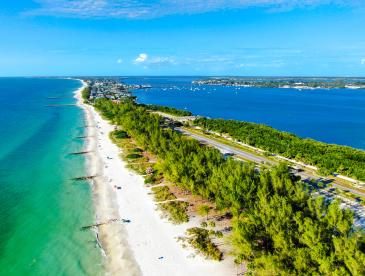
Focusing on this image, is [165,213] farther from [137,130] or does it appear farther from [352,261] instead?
[137,130]

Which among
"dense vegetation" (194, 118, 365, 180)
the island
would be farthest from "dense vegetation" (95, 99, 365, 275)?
"dense vegetation" (194, 118, 365, 180)

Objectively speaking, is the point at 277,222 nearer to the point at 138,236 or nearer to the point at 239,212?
the point at 239,212

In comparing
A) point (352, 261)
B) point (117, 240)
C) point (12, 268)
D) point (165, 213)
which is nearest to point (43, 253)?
point (12, 268)

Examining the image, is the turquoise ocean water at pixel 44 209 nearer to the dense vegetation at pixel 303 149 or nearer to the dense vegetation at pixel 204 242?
the dense vegetation at pixel 204 242

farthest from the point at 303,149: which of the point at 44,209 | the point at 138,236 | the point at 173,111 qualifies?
the point at 173,111

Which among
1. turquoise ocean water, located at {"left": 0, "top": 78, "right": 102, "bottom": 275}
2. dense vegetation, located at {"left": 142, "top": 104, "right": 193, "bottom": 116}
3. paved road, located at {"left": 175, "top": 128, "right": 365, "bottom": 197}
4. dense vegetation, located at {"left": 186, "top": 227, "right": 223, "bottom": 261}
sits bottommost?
turquoise ocean water, located at {"left": 0, "top": 78, "right": 102, "bottom": 275}

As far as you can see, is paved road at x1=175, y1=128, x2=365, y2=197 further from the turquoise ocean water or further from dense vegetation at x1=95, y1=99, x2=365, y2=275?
the turquoise ocean water

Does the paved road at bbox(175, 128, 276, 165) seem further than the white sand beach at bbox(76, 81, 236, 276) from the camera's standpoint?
Yes
